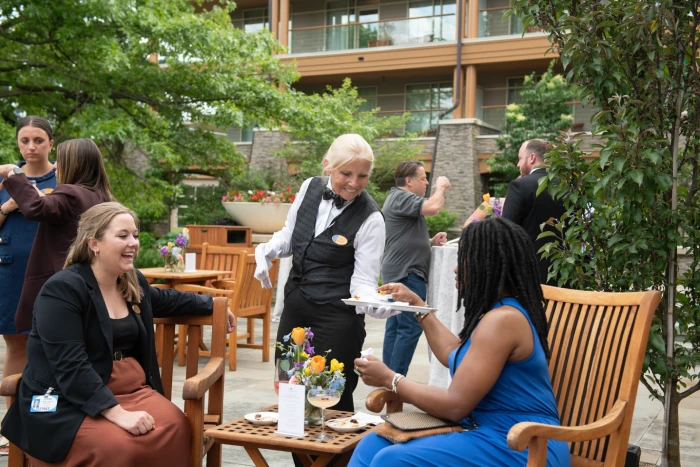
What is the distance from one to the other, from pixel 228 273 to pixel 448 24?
18315 mm

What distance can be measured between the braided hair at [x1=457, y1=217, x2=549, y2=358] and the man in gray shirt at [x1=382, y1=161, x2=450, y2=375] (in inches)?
117

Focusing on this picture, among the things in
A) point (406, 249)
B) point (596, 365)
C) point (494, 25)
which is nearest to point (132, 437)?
point (596, 365)

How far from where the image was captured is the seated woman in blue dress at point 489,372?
8.14 ft

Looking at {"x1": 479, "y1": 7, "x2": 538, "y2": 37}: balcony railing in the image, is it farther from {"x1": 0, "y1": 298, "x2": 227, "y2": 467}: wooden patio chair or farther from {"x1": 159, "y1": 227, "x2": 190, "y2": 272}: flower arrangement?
{"x1": 0, "y1": 298, "x2": 227, "y2": 467}: wooden patio chair

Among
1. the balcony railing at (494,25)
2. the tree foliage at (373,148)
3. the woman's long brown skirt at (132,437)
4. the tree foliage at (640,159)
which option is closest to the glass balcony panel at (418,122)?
the tree foliage at (373,148)

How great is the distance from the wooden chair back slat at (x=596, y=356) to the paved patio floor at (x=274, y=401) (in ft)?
5.86

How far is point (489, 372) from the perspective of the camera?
2.48m

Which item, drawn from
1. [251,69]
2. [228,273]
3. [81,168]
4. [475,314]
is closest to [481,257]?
[475,314]

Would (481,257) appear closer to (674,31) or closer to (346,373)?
(346,373)

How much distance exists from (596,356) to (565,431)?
0.66 m

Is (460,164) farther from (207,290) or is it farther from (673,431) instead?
(673,431)

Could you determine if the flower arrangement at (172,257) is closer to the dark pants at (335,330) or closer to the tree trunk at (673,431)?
the dark pants at (335,330)

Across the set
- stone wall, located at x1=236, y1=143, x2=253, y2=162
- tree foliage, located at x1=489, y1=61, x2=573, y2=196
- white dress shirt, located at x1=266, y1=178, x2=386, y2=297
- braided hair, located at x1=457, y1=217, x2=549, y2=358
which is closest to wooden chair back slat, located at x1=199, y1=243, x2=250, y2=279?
white dress shirt, located at x1=266, y1=178, x2=386, y2=297

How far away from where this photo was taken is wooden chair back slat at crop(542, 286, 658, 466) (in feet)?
8.95
